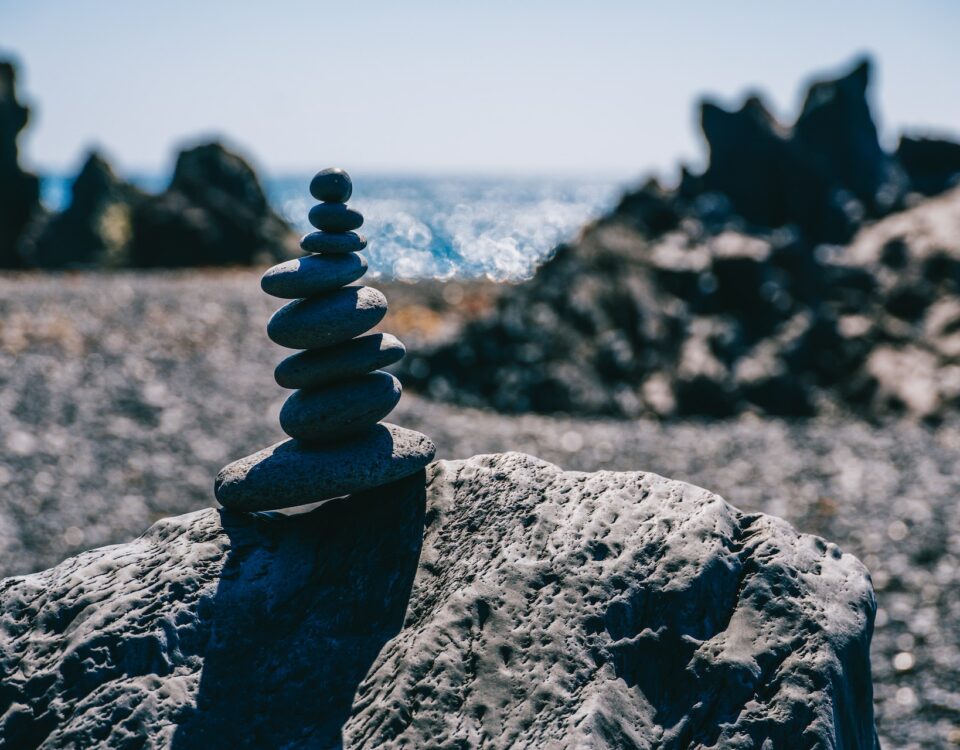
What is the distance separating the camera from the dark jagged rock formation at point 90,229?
1282 inches

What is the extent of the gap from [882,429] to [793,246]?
6819 millimetres

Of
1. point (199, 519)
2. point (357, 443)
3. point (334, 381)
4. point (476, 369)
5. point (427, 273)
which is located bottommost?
point (199, 519)

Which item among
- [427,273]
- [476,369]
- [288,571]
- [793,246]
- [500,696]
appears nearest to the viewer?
[500,696]

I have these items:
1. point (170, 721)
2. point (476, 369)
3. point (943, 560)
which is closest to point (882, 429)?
point (943, 560)

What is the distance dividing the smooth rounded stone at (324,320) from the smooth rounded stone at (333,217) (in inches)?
15.6

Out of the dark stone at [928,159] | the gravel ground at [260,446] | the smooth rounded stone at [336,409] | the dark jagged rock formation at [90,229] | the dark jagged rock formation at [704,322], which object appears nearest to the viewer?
the smooth rounded stone at [336,409]

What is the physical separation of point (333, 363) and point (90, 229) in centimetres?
3304

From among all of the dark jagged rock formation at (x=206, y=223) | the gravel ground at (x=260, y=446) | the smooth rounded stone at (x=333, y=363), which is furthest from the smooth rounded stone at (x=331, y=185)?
the dark jagged rock formation at (x=206, y=223)

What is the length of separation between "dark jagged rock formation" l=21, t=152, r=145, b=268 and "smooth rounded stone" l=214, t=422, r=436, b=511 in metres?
29.4

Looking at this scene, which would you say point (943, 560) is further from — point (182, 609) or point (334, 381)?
point (182, 609)

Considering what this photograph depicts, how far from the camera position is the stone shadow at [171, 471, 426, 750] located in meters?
4.03

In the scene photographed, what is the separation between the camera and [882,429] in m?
17.8

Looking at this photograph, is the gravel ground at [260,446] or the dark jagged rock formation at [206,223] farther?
the dark jagged rock formation at [206,223]

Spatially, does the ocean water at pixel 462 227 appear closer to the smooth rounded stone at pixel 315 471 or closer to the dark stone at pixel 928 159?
the smooth rounded stone at pixel 315 471
